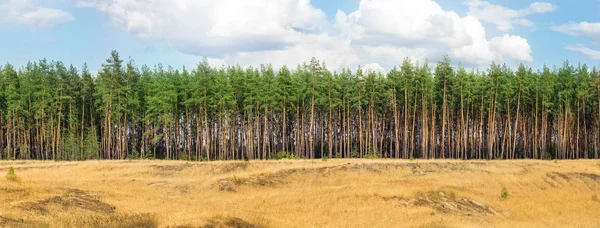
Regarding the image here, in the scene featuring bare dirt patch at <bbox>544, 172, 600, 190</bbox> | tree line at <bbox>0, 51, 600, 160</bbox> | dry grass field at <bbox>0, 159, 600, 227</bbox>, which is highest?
tree line at <bbox>0, 51, 600, 160</bbox>

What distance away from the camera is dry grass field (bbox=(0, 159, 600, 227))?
927 inches

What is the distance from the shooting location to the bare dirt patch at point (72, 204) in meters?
23.7

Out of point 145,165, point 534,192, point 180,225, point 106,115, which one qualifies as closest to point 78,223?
point 180,225

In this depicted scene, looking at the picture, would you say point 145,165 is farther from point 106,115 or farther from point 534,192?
point 534,192

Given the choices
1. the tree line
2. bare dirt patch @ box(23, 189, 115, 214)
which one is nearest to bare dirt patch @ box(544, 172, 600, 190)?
the tree line

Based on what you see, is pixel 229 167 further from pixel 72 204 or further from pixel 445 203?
pixel 445 203

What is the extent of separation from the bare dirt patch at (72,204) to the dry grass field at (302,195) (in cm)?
5

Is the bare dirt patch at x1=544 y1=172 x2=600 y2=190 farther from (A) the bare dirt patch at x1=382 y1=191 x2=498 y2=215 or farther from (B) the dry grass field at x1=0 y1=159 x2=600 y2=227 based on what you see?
(A) the bare dirt patch at x1=382 y1=191 x2=498 y2=215

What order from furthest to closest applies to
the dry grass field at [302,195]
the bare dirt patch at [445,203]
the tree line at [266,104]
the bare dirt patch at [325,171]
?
the tree line at [266,104] < the bare dirt patch at [325,171] < the bare dirt patch at [445,203] < the dry grass field at [302,195]

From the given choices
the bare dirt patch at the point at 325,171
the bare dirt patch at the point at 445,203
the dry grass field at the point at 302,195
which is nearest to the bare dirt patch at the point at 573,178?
the dry grass field at the point at 302,195

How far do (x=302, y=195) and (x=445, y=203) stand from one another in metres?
9.34

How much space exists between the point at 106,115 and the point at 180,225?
56.2 m

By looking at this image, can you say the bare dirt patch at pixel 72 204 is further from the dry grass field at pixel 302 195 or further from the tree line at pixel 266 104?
the tree line at pixel 266 104

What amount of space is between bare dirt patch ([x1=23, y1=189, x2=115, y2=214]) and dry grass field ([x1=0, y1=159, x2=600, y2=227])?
0.05 metres
